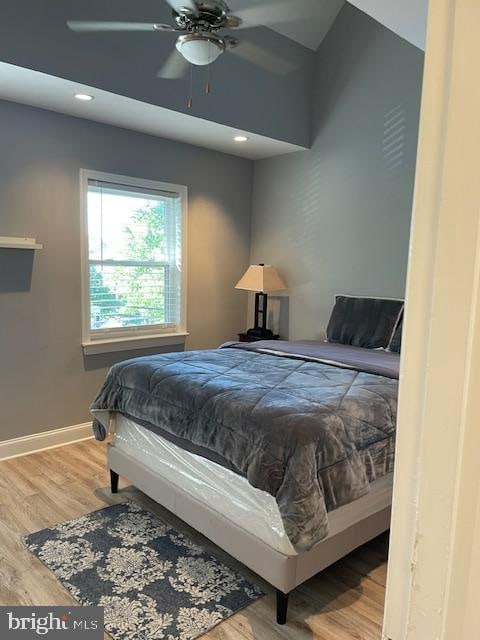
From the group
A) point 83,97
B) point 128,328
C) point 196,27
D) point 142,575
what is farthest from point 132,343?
point 196,27

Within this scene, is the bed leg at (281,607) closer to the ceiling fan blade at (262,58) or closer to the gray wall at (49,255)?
the gray wall at (49,255)

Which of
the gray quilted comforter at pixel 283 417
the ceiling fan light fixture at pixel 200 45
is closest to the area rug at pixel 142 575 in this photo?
the gray quilted comforter at pixel 283 417

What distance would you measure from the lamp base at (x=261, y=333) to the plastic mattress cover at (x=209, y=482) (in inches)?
79.8

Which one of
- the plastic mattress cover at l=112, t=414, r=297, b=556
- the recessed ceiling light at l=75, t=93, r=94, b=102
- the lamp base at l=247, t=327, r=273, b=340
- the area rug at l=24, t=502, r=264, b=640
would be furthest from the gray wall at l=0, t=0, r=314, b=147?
the area rug at l=24, t=502, r=264, b=640

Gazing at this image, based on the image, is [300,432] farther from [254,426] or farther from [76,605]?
[76,605]

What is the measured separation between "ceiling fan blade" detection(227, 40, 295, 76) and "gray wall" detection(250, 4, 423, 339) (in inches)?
15.5

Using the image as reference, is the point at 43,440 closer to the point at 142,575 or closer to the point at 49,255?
the point at 49,255

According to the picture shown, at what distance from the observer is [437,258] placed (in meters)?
0.50

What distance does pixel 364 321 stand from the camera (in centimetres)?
364

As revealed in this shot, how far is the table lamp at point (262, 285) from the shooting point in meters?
4.28

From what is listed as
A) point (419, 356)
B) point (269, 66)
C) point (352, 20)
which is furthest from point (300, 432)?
point (352, 20)

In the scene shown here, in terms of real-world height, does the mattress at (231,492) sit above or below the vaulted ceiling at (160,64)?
below

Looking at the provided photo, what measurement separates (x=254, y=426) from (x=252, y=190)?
3.39 m

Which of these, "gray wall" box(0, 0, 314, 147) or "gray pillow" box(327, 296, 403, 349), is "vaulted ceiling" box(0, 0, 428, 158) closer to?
"gray wall" box(0, 0, 314, 147)
